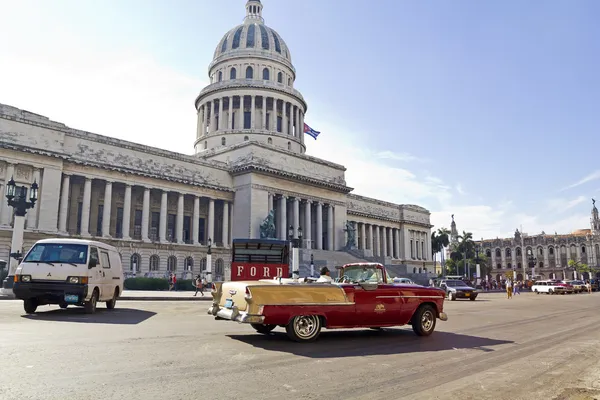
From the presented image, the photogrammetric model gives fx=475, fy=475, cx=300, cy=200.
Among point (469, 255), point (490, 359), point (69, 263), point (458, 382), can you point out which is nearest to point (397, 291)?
point (490, 359)

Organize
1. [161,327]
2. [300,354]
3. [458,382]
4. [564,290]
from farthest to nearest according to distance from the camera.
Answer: [564,290] < [161,327] < [300,354] < [458,382]

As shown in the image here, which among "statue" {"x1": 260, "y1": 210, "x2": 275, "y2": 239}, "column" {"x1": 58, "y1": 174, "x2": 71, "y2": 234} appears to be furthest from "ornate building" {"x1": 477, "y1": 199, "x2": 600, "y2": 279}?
"column" {"x1": 58, "y1": 174, "x2": 71, "y2": 234}

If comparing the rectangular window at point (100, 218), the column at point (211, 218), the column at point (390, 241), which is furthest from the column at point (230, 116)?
the column at point (390, 241)

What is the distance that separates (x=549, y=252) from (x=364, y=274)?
5034 inches

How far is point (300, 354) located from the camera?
8023 millimetres

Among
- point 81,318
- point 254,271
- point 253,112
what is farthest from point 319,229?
point 81,318

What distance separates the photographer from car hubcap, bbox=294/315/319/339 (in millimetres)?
9391

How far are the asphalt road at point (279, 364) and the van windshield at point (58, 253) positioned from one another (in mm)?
2493

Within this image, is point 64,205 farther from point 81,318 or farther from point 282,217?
point 81,318

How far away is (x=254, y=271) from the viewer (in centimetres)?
2770

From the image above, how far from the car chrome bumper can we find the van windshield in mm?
5875

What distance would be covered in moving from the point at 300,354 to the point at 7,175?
3969 cm

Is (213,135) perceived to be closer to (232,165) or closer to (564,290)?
(232,165)

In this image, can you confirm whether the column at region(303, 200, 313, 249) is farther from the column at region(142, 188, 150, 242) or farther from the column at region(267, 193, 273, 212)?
the column at region(142, 188, 150, 242)
